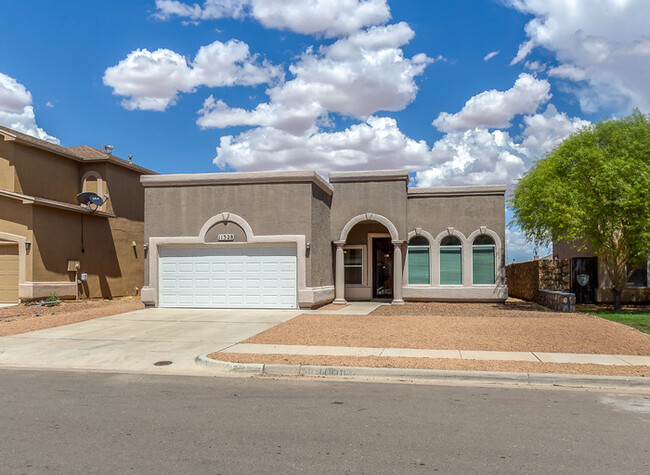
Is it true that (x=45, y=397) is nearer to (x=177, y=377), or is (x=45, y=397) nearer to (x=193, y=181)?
(x=177, y=377)

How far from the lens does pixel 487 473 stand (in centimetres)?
499

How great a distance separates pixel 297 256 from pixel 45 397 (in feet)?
38.3

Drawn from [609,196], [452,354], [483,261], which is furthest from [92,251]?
[609,196]

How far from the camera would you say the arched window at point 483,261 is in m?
22.3

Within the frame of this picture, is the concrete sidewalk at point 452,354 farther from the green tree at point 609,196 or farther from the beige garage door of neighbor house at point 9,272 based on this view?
the beige garage door of neighbor house at point 9,272

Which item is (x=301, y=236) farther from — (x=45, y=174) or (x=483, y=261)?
(x=45, y=174)

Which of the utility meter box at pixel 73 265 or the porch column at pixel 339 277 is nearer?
the porch column at pixel 339 277

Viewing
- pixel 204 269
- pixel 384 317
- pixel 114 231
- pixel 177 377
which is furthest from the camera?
pixel 114 231

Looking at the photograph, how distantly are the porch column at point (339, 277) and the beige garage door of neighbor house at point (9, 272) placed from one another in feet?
41.4

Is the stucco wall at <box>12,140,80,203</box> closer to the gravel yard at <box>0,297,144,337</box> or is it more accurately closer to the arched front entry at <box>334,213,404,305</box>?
the gravel yard at <box>0,297,144,337</box>

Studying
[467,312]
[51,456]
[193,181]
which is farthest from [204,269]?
[51,456]

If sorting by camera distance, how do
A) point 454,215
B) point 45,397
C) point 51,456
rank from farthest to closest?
point 454,215 < point 45,397 < point 51,456

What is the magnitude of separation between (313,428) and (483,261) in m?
17.3

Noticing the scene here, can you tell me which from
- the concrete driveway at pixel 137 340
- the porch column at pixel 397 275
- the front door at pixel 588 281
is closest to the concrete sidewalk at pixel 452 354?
the concrete driveway at pixel 137 340
